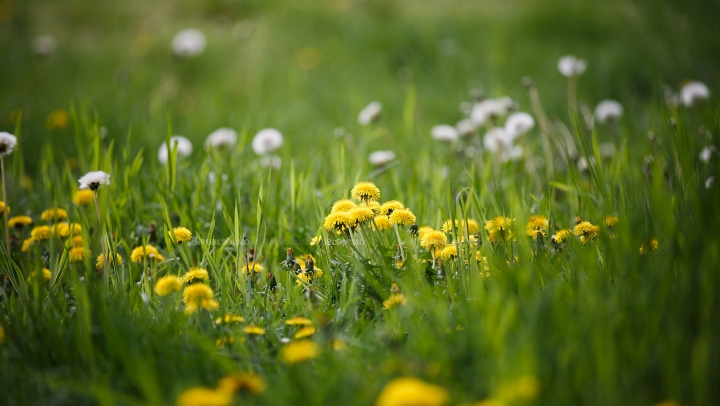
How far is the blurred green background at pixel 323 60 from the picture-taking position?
3.40 metres

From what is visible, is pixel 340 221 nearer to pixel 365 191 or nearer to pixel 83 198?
pixel 365 191

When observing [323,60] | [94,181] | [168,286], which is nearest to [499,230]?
[168,286]

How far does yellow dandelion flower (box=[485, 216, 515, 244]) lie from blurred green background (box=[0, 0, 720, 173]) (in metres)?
1.63

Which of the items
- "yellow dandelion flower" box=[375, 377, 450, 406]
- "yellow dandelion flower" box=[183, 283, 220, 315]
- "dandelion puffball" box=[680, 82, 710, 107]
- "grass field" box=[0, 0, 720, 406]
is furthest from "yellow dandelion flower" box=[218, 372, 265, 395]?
"dandelion puffball" box=[680, 82, 710, 107]

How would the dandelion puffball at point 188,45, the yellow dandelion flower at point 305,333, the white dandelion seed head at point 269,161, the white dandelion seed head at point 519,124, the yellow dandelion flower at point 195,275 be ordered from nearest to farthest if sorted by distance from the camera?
the yellow dandelion flower at point 305,333, the yellow dandelion flower at point 195,275, the white dandelion seed head at point 269,161, the white dandelion seed head at point 519,124, the dandelion puffball at point 188,45

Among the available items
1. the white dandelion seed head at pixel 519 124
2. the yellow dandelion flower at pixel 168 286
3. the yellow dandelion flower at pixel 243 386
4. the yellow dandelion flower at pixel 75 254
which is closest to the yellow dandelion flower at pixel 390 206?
the yellow dandelion flower at pixel 168 286

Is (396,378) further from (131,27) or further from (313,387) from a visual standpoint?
(131,27)

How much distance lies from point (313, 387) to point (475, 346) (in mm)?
303

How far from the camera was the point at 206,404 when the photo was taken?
0.73 m

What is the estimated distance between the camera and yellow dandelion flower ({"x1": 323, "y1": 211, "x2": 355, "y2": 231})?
126cm

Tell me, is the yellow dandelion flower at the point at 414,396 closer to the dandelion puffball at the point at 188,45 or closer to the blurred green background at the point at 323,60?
the blurred green background at the point at 323,60

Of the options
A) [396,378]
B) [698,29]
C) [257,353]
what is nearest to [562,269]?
[396,378]

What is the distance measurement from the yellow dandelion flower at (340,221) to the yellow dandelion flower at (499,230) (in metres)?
0.40

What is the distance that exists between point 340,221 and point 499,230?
1.51ft
